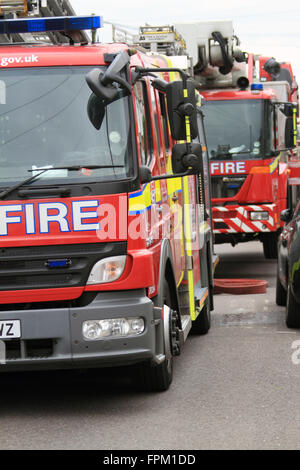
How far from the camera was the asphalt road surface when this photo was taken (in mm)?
6031

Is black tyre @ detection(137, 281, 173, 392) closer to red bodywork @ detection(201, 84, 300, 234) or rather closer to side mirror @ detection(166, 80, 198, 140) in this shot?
side mirror @ detection(166, 80, 198, 140)

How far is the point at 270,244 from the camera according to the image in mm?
17531

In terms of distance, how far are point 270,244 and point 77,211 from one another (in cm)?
1130

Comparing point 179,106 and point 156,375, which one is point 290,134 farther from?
point 156,375

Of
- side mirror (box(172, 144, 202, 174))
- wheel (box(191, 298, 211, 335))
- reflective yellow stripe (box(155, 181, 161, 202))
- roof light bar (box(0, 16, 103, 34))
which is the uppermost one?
roof light bar (box(0, 16, 103, 34))

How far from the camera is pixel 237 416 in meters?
6.59

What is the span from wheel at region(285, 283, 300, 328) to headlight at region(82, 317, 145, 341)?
3.73m

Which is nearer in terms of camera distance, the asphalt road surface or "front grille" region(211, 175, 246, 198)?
the asphalt road surface

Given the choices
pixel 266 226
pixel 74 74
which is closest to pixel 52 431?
pixel 74 74

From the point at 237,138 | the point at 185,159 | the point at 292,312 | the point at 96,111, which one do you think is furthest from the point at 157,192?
the point at 237,138

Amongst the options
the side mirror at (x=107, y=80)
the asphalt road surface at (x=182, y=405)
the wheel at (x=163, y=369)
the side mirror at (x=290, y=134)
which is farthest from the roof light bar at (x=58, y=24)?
the side mirror at (x=290, y=134)

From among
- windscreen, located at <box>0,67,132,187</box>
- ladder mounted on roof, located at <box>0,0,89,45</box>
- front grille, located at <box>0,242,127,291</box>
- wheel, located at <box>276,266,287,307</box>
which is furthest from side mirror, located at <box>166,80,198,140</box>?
wheel, located at <box>276,266,287,307</box>

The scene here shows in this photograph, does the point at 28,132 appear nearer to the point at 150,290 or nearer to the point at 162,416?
the point at 150,290

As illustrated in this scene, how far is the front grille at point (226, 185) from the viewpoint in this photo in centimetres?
1584
